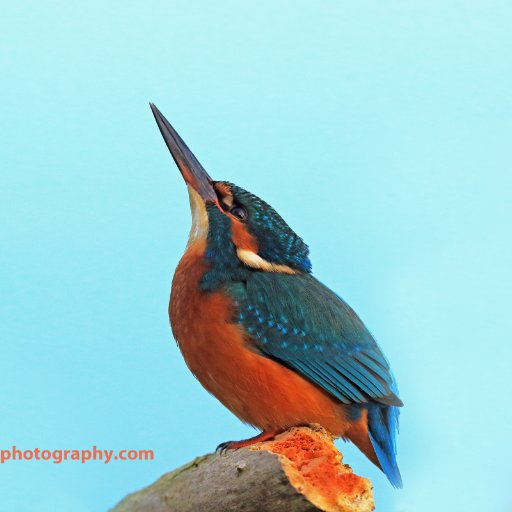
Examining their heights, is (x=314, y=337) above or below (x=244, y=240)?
below

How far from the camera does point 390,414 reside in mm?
3992

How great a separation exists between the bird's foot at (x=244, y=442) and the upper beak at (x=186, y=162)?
4.49ft

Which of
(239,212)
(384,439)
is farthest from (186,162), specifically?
(384,439)

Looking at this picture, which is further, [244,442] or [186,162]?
[186,162]

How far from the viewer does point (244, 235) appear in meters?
4.14

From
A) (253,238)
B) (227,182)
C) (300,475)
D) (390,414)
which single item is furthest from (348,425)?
(227,182)

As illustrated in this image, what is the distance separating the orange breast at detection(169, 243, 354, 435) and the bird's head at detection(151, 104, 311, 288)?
0.27 meters

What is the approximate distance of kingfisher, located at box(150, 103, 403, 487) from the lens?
3.74 metres

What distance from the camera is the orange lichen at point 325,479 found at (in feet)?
9.80

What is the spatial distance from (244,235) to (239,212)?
181mm

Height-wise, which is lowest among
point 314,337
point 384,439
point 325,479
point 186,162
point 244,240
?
point 325,479

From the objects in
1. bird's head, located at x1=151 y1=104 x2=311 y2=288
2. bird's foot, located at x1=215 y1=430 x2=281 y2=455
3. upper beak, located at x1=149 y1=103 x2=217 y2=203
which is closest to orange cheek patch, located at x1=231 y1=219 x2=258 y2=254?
bird's head, located at x1=151 y1=104 x2=311 y2=288

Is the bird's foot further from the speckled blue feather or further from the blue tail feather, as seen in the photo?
the blue tail feather

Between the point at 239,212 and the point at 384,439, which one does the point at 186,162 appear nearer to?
the point at 239,212
